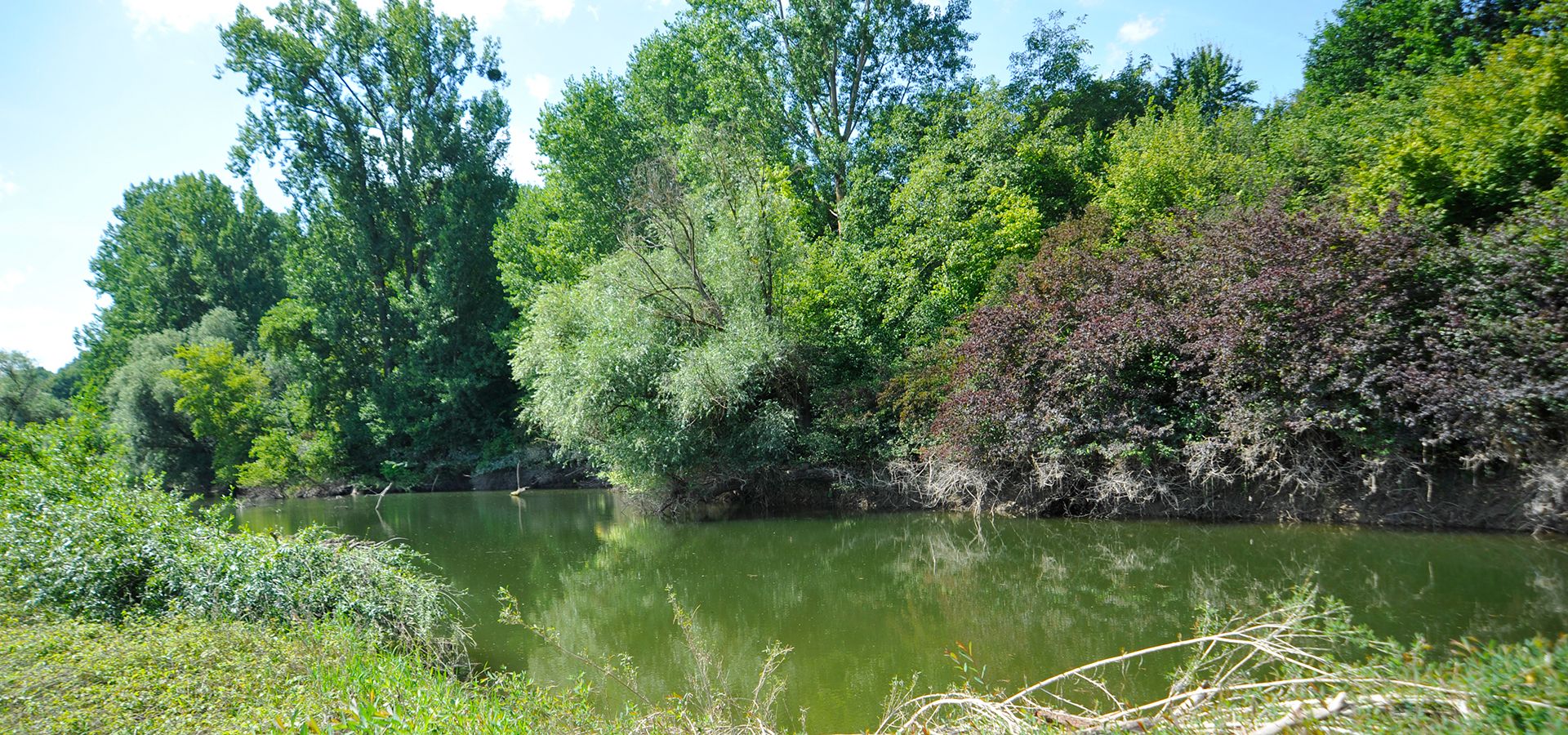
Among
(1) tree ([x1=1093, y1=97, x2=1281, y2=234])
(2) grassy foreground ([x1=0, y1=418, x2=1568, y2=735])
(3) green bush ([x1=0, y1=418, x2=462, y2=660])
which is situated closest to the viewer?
(2) grassy foreground ([x1=0, y1=418, x2=1568, y2=735])

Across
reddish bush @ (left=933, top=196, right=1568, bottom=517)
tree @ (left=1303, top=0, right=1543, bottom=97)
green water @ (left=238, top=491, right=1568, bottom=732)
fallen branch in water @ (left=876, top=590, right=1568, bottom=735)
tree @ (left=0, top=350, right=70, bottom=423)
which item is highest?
tree @ (left=1303, top=0, right=1543, bottom=97)

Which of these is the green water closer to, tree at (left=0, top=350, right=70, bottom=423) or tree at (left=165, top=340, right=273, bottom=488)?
tree at (left=165, top=340, right=273, bottom=488)

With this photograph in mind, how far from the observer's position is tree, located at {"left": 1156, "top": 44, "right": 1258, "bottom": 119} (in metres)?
27.9

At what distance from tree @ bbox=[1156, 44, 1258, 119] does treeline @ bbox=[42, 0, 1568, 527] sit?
16 centimetres

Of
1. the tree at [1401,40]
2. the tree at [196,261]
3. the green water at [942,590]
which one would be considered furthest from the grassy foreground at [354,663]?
the tree at [196,261]

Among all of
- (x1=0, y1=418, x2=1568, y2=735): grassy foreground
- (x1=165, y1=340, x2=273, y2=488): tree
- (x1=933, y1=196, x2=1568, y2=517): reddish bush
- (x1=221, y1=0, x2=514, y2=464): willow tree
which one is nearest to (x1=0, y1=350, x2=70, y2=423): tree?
(x1=165, y1=340, x2=273, y2=488): tree

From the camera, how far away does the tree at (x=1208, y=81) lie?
27.9m

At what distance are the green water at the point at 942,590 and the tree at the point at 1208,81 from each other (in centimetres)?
1982

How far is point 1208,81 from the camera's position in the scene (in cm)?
2833

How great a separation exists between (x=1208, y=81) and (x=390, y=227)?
31954mm

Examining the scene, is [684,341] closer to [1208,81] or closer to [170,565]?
[170,565]

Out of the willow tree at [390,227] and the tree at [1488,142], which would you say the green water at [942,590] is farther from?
the willow tree at [390,227]

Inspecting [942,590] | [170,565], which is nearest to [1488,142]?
[942,590]

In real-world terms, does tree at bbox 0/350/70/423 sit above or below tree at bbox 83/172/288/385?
below
